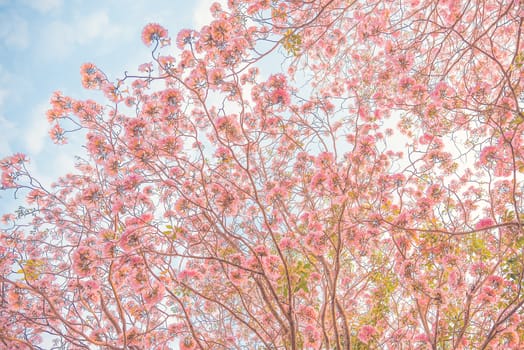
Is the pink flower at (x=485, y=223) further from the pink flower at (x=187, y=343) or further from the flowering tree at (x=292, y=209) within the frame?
the pink flower at (x=187, y=343)

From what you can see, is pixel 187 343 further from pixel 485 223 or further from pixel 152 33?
pixel 485 223

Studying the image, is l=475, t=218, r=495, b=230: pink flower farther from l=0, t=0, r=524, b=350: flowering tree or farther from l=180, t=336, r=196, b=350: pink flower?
l=180, t=336, r=196, b=350: pink flower

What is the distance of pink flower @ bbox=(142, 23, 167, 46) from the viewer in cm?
266

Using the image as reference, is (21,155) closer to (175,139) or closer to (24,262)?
(24,262)

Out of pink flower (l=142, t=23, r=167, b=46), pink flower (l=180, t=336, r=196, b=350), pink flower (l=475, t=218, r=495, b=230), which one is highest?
pink flower (l=142, t=23, r=167, b=46)

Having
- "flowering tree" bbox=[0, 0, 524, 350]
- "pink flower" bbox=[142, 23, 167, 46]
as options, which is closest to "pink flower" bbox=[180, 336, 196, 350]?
"flowering tree" bbox=[0, 0, 524, 350]

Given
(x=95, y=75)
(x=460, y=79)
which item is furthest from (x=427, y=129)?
(x=95, y=75)

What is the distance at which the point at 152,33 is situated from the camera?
2676mm

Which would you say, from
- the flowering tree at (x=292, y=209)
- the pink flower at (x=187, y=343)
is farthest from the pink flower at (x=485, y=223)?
the pink flower at (x=187, y=343)

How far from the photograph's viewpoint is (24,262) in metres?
3.05

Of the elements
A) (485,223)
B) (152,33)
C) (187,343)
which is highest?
(152,33)

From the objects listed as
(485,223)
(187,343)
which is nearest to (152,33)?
(187,343)

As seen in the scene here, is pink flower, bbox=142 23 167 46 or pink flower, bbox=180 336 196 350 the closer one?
pink flower, bbox=142 23 167 46

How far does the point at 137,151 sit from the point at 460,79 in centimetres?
442
